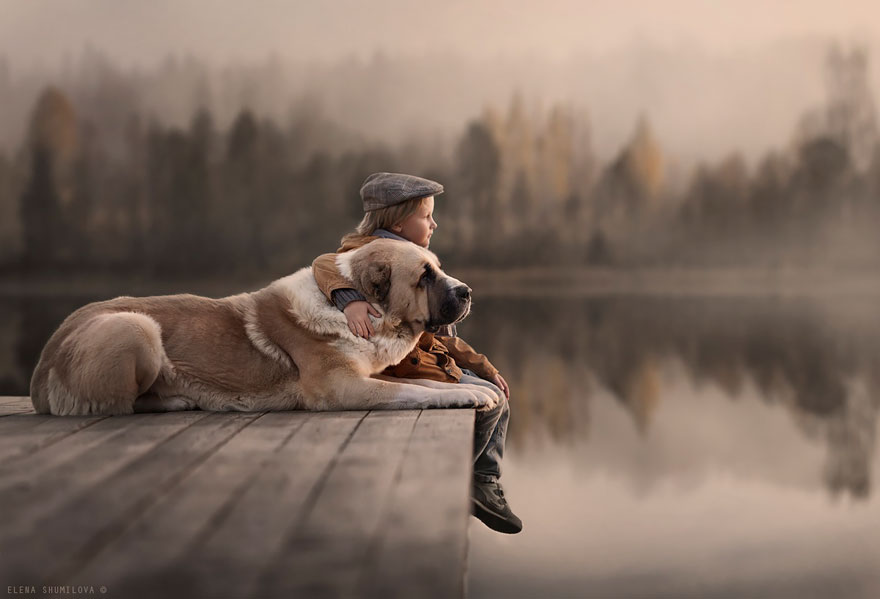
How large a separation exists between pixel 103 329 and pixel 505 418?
1.86 m

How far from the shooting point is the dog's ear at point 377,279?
3.43m

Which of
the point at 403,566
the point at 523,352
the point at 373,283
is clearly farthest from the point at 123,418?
the point at 523,352

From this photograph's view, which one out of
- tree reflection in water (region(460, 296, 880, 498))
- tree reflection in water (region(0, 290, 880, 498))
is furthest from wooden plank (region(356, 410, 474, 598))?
tree reflection in water (region(460, 296, 880, 498))

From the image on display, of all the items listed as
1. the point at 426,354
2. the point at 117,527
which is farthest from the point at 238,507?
the point at 426,354

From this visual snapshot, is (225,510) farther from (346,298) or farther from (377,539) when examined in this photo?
(346,298)

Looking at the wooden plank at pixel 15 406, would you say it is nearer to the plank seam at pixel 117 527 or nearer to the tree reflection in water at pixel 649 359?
the plank seam at pixel 117 527

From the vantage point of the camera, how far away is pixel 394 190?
3.74m

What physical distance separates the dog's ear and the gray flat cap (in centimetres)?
43

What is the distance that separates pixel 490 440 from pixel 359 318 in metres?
0.90

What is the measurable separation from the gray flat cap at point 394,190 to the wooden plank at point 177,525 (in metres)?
1.31

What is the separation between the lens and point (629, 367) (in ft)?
56.0

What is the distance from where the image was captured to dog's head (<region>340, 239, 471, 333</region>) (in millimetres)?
3387

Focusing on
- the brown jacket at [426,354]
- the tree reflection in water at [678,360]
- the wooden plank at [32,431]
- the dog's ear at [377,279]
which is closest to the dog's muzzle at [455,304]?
the dog's ear at [377,279]

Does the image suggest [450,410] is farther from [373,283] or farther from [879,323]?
[879,323]
